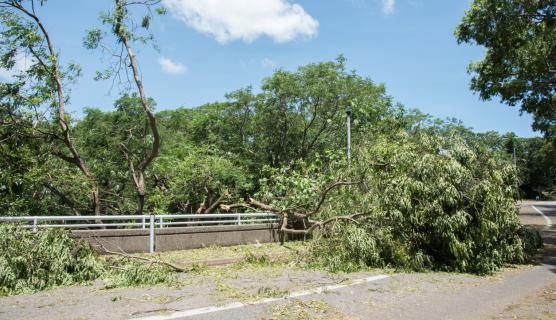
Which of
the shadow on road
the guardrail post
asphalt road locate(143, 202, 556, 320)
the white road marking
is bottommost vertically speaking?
the shadow on road

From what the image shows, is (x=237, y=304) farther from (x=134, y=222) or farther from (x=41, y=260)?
(x=134, y=222)

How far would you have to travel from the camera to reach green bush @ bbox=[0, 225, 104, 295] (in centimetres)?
746

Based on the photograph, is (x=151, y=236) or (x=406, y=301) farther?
(x=151, y=236)

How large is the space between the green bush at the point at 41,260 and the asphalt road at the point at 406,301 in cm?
332

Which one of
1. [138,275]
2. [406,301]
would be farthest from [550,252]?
[138,275]

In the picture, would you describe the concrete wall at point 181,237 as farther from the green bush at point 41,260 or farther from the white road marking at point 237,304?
the white road marking at point 237,304

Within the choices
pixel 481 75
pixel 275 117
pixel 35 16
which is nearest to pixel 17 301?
pixel 35 16

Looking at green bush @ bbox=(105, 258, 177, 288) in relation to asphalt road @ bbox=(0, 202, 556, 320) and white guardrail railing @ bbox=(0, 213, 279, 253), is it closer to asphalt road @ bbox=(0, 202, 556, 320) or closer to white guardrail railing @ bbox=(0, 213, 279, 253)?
asphalt road @ bbox=(0, 202, 556, 320)

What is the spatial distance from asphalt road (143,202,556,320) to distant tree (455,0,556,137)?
833 centimetres

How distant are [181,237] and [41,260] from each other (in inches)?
197

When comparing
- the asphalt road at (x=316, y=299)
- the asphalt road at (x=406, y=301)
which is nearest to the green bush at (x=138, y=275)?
the asphalt road at (x=316, y=299)

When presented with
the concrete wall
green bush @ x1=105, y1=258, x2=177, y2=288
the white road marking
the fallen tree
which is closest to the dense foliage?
the fallen tree

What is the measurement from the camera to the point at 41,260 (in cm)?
798

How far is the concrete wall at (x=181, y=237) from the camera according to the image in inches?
435
